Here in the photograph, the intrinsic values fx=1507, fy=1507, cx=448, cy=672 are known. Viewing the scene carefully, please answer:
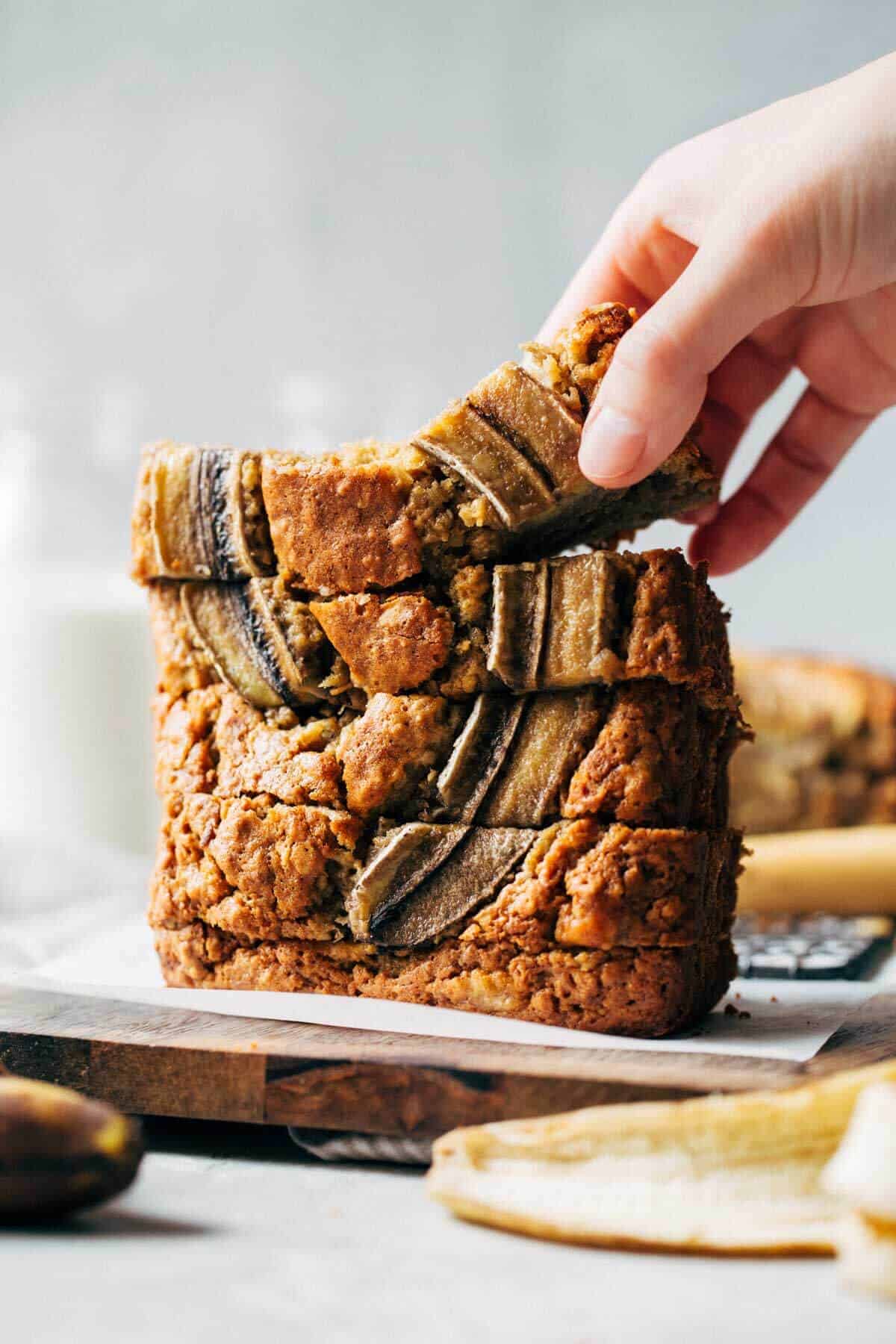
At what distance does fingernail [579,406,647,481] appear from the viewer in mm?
1684

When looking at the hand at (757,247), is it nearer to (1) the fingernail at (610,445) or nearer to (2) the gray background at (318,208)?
(1) the fingernail at (610,445)

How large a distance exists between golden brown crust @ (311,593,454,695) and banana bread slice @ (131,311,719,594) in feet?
0.09

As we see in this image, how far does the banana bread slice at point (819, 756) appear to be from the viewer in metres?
3.86

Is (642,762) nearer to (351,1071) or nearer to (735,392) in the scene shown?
(351,1071)

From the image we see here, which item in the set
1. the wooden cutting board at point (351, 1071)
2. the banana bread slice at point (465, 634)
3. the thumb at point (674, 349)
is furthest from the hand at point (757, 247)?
the wooden cutting board at point (351, 1071)

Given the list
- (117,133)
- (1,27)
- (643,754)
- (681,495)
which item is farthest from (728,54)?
(643,754)

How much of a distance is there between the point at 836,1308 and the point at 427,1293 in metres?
0.32

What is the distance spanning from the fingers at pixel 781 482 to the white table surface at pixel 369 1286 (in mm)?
1496

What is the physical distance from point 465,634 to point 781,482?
1073 mm

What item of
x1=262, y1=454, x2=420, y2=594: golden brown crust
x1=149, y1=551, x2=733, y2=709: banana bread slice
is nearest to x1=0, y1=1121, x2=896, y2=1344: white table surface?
x1=149, y1=551, x2=733, y2=709: banana bread slice

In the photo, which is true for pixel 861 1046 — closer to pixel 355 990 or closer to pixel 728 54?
pixel 355 990

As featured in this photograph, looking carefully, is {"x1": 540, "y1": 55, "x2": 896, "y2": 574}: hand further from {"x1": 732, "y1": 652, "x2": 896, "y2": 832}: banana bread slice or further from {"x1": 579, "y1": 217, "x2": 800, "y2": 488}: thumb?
{"x1": 732, "y1": 652, "x2": 896, "y2": 832}: banana bread slice

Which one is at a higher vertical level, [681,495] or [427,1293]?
[681,495]

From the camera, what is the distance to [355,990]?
6.23 feet
